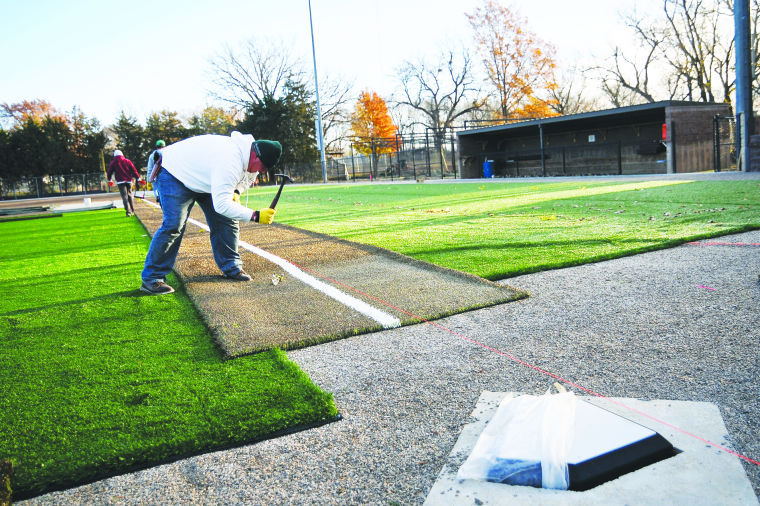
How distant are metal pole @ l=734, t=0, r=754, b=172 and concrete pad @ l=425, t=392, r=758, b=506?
1768cm

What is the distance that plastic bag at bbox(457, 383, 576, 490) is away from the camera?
195 cm

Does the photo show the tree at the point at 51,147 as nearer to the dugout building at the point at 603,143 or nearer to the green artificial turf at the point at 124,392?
the dugout building at the point at 603,143

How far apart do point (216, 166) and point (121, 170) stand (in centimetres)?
1400

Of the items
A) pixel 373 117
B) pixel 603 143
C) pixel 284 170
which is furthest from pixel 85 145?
pixel 603 143

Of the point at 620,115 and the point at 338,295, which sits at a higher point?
the point at 620,115

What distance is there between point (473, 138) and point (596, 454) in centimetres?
2889

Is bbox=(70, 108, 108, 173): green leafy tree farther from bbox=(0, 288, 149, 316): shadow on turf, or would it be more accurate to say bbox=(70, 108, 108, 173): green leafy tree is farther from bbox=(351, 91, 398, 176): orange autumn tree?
bbox=(0, 288, 149, 316): shadow on turf

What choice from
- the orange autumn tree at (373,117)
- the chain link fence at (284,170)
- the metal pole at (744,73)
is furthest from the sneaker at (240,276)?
the orange autumn tree at (373,117)

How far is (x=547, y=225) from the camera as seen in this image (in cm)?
824

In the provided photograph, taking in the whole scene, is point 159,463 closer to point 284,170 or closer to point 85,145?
point 284,170

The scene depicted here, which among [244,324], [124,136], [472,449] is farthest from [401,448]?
[124,136]

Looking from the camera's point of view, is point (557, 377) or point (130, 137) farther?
point (130, 137)

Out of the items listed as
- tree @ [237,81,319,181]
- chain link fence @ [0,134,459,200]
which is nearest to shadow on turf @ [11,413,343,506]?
chain link fence @ [0,134,459,200]

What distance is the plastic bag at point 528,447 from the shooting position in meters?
1.95
